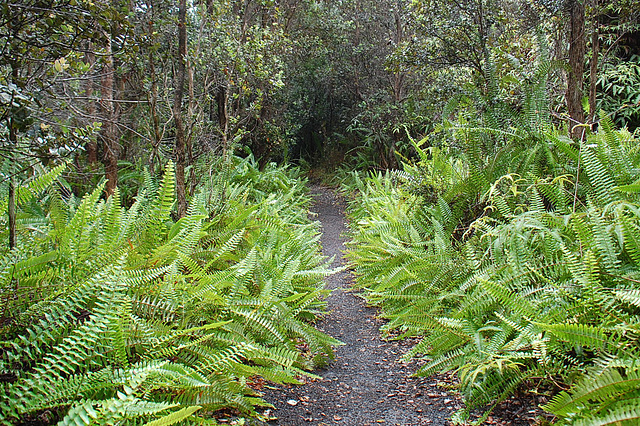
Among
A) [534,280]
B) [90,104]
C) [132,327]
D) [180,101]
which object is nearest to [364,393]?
[534,280]

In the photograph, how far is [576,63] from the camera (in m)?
3.99

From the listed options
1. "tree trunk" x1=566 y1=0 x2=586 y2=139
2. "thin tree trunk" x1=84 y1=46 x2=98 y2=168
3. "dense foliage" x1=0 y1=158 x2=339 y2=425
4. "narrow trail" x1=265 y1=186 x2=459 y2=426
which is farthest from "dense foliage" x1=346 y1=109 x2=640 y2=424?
"thin tree trunk" x1=84 y1=46 x2=98 y2=168

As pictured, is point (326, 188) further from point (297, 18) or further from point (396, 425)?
point (396, 425)

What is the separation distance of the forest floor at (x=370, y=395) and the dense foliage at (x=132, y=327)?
127 mm

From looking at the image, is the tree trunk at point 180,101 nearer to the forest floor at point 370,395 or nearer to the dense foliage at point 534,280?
the forest floor at point 370,395

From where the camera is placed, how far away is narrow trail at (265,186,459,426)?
218 centimetres

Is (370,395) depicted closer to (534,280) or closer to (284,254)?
(534,280)

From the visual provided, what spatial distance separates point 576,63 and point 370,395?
3335 millimetres

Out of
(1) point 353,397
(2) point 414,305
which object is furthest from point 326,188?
(1) point 353,397

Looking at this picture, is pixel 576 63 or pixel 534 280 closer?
pixel 534 280

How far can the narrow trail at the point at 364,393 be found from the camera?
2176mm

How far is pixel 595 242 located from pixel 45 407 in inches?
93.6

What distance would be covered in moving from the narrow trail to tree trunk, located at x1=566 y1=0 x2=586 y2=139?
244 centimetres

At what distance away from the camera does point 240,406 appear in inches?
76.6
